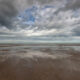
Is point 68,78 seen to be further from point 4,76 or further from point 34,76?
point 4,76

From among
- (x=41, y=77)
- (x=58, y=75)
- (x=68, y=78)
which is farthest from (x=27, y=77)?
(x=68, y=78)

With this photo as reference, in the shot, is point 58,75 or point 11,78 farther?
point 58,75

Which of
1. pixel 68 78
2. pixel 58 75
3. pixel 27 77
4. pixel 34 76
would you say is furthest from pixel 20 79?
pixel 68 78

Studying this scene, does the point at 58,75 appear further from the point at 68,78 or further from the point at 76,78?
the point at 76,78

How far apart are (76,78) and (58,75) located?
0.74 metres

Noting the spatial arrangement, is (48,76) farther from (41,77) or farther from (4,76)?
(4,76)

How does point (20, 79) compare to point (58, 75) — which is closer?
point (20, 79)

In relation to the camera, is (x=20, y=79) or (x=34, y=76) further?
(x=34, y=76)

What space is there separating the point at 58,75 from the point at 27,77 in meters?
1.35

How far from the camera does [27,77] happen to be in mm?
4055

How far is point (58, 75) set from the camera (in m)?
4.26

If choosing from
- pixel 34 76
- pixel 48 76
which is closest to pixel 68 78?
pixel 48 76

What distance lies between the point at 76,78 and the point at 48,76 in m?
1.14

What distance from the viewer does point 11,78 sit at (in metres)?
3.95
